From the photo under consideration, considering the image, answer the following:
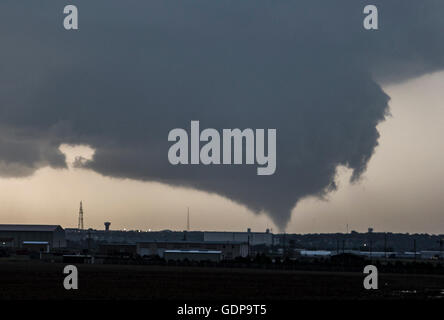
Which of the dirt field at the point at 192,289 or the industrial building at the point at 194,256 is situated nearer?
the dirt field at the point at 192,289

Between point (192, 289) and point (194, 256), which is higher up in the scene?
point (192, 289)

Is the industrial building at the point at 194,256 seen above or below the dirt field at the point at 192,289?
below

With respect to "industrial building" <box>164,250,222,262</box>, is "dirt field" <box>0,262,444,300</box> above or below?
above

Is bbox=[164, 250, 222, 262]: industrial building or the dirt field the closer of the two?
the dirt field

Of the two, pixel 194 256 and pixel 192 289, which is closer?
pixel 192 289

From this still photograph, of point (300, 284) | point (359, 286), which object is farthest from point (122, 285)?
point (359, 286)
